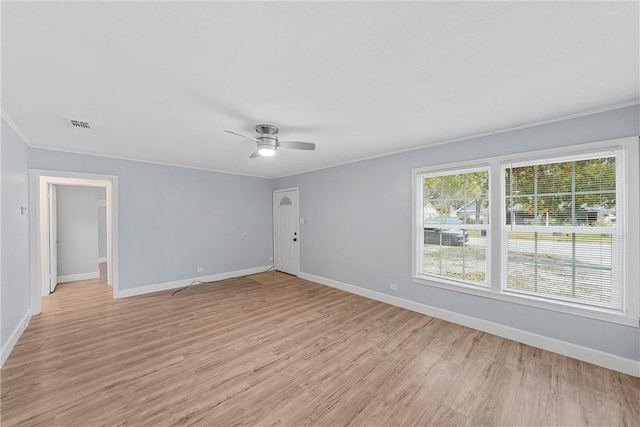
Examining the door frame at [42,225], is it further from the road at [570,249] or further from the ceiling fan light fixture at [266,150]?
the road at [570,249]

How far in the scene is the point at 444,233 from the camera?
3.52m

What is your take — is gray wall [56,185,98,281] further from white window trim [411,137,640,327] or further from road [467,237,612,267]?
road [467,237,612,267]

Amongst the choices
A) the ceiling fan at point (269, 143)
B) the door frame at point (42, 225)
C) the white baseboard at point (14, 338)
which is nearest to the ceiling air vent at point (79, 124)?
the door frame at point (42, 225)

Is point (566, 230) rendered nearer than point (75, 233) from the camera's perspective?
Yes

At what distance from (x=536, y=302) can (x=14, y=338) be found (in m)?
5.81

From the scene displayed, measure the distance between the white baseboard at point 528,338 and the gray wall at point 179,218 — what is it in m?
3.34

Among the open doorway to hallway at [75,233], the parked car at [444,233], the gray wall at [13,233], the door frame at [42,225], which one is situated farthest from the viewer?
the open doorway to hallway at [75,233]

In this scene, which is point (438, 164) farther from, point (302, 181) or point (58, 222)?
point (58, 222)

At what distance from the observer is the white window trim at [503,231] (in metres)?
2.21

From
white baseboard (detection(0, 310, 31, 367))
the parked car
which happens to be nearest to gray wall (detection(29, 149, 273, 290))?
white baseboard (detection(0, 310, 31, 367))

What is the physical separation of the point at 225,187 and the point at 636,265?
6.14m

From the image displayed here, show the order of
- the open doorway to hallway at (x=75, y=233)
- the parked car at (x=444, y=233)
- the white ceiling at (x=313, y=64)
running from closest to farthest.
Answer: the white ceiling at (x=313, y=64), the parked car at (x=444, y=233), the open doorway to hallway at (x=75, y=233)

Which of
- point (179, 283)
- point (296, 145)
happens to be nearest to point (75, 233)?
point (179, 283)

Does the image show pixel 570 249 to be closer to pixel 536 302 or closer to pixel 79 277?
pixel 536 302
